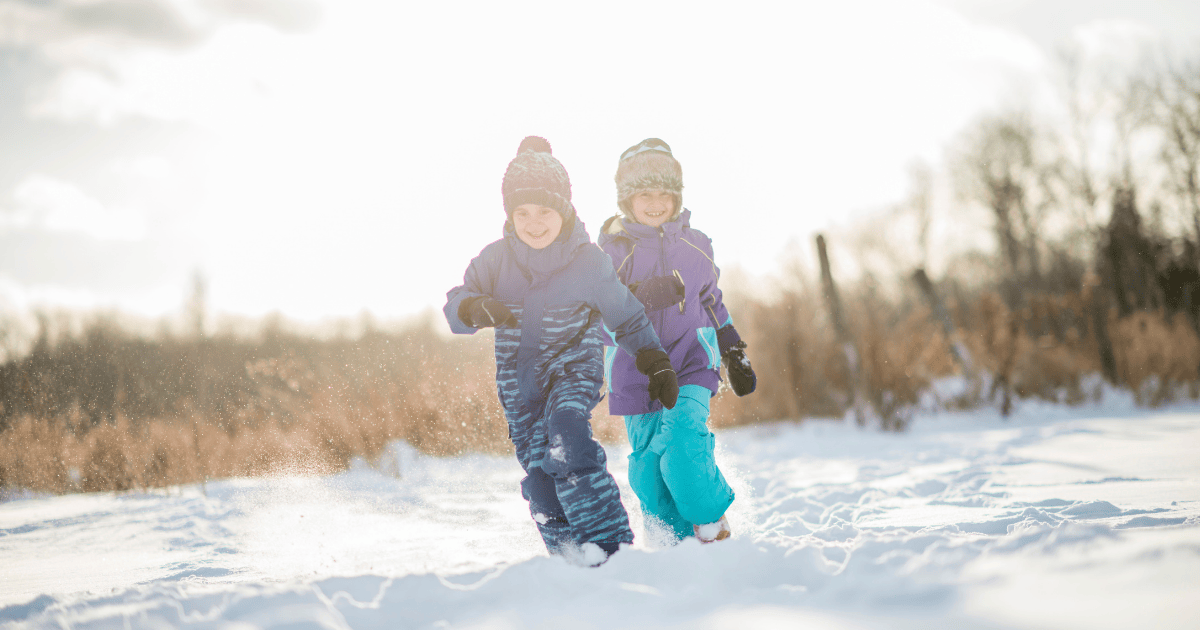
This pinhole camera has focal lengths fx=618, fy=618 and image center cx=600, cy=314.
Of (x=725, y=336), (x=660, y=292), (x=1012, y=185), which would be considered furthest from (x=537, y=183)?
(x=1012, y=185)

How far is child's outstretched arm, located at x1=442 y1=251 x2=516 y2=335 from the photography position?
7.17 feet

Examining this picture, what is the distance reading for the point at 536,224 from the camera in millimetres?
2385

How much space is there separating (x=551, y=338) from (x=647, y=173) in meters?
1.01

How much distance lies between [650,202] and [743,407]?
232 inches

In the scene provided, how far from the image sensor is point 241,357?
6367mm

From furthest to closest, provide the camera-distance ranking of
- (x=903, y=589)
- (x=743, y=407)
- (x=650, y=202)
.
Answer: (x=743, y=407)
(x=650, y=202)
(x=903, y=589)

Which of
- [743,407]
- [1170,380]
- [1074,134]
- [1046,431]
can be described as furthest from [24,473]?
[1074,134]

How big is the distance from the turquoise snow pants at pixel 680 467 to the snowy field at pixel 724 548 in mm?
217

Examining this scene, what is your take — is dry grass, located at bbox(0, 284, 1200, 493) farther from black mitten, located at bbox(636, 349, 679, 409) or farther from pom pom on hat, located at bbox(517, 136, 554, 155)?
black mitten, located at bbox(636, 349, 679, 409)

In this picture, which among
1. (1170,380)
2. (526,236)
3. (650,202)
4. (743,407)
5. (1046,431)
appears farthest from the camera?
(743,407)

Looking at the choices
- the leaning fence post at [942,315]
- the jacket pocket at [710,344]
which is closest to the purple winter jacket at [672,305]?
the jacket pocket at [710,344]

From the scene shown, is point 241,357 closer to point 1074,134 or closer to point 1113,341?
point 1113,341

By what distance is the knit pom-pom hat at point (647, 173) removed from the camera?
112 inches

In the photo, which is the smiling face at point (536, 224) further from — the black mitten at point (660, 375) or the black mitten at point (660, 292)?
the black mitten at point (660, 375)
